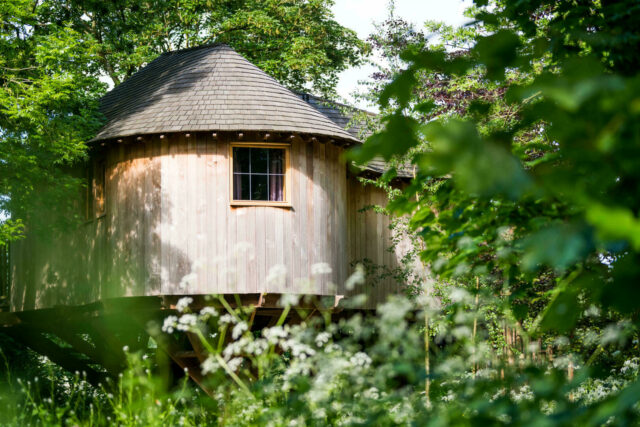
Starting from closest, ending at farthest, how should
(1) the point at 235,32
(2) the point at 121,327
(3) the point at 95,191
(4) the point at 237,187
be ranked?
(4) the point at 237,187 → (3) the point at 95,191 → (2) the point at 121,327 → (1) the point at 235,32

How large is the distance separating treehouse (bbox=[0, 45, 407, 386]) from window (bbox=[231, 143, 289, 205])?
0.7 inches

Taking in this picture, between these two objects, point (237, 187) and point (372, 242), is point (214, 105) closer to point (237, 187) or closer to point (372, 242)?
point (237, 187)

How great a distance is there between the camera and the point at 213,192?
12836mm

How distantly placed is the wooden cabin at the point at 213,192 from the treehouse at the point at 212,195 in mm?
19

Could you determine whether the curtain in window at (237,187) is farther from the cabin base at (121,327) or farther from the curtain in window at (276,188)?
the cabin base at (121,327)

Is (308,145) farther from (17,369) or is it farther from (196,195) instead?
(17,369)

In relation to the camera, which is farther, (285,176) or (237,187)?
(285,176)

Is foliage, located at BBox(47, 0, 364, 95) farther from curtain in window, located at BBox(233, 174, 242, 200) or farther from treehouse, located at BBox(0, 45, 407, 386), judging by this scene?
curtain in window, located at BBox(233, 174, 242, 200)

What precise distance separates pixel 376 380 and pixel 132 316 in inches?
415

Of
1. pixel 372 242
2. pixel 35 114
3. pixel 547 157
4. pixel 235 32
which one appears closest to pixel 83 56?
pixel 35 114

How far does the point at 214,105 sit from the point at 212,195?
159cm

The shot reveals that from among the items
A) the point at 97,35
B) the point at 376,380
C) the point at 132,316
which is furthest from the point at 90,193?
the point at 376,380

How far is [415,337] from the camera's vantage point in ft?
12.5

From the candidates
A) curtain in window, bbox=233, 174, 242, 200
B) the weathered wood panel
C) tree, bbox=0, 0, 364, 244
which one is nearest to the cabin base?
the weathered wood panel
